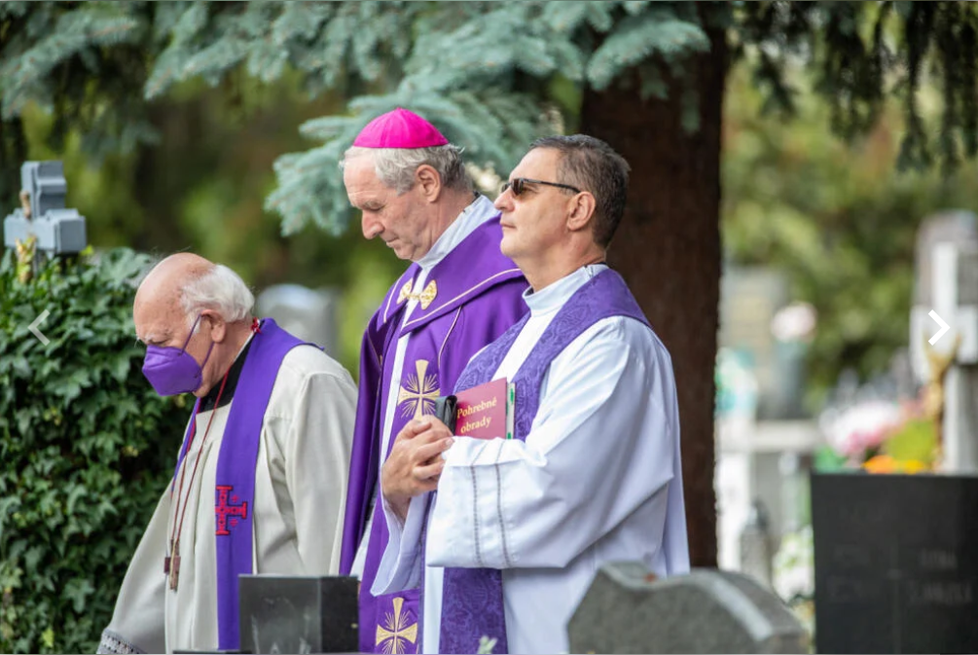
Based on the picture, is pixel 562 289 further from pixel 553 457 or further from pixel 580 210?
pixel 553 457

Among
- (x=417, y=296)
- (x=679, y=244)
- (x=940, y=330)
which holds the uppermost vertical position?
(x=940, y=330)

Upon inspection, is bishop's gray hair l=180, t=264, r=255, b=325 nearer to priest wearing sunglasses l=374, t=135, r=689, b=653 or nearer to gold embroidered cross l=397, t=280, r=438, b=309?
gold embroidered cross l=397, t=280, r=438, b=309

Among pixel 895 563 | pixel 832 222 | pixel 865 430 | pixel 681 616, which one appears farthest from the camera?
pixel 832 222

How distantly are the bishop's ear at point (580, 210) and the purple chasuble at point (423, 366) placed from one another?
661 mm

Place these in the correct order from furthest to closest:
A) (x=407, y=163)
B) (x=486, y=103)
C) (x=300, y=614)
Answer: (x=486, y=103)
(x=407, y=163)
(x=300, y=614)

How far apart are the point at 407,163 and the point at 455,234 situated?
262 mm

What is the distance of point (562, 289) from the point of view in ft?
12.8

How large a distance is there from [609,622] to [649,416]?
851mm

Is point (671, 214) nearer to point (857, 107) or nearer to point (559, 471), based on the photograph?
point (857, 107)

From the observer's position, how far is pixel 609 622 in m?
2.98

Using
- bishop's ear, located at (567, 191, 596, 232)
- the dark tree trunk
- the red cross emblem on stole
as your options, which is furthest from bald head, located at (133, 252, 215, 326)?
the dark tree trunk

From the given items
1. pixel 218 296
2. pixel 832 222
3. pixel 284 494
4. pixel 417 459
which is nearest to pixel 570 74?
pixel 218 296

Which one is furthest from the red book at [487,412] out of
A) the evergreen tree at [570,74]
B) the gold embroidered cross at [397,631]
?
the evergreen tree at [570,74]

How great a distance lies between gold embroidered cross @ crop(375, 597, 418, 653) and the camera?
4.39 meters
